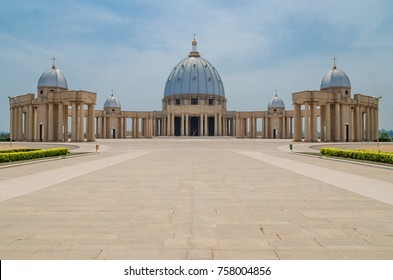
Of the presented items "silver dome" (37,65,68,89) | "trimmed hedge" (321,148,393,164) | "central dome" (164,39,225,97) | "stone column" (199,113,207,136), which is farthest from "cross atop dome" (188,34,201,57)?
"trimmed hedge" (321,148,393,164)

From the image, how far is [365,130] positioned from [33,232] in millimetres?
75759

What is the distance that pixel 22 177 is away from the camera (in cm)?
1455

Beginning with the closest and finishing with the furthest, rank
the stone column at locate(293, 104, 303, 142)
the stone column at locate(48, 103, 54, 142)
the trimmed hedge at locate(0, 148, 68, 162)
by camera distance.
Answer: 1. the trimmed hedge at locate(0, 148, 68, 162)
2. the stone column at locate(293, 104, 303, 142)
3. the stone column at locate(48, 103, 54, 142)

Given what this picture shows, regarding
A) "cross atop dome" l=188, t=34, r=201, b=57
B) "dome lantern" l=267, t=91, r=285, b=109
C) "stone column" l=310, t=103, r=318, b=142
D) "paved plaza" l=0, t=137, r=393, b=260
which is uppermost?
"cross atop dome" l=188, t=34, r=201, b=57

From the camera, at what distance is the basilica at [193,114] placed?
2393 inches

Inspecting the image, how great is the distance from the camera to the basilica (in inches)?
2393

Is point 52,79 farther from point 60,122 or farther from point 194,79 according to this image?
point 194,79

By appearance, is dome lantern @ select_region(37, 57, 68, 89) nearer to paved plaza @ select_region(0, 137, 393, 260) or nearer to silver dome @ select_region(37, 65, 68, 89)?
silver dome @ select_region(37, 65, 68, 89)

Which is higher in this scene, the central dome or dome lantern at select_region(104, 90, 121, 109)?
the central dome

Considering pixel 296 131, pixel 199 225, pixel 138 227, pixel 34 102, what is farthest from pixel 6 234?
pixel 34 102

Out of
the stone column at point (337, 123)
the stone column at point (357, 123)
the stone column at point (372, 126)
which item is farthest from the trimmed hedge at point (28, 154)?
the stone column at point (372, 126)

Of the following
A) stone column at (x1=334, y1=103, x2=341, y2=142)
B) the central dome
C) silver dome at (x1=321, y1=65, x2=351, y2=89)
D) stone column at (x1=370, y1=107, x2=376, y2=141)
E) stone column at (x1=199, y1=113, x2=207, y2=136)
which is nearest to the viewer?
stone column at (x1=334, y1=103, x2=341, y2=142)

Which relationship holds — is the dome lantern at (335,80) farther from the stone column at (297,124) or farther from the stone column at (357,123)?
the stone column at (297,124)

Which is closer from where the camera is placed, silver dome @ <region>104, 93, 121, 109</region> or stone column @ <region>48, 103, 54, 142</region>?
stone column @ <region>48, 103, 54, 142</region>
